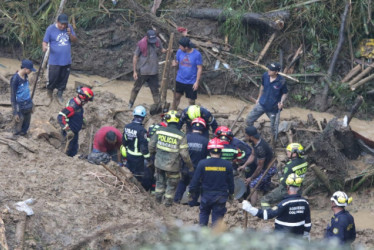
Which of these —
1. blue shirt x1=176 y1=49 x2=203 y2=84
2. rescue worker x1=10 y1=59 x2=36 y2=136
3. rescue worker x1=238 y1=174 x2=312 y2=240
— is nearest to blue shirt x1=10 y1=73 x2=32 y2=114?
rescue worker x1=10 y1=59 x2=36 y2=136

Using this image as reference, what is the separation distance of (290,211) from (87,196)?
136 inches

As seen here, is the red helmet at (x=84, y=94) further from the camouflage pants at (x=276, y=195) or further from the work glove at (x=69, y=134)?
the camouflage pants at (x=276, y=195)

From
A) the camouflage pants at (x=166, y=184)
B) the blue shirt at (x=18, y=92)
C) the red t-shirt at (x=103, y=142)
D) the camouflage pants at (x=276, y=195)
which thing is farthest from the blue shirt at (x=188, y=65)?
the camouflage pants at (x=276, y=195)

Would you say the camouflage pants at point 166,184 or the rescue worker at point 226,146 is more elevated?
the rescue worker at point 226,146

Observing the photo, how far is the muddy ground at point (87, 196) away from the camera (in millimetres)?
9992

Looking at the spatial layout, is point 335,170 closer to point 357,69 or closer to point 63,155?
point 357,69

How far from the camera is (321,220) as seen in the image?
1267 cm

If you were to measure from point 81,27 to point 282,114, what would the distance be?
232 inches

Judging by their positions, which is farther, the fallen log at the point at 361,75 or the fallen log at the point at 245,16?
the fallen log at the point at 245,16

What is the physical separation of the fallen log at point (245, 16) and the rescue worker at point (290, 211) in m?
7.54

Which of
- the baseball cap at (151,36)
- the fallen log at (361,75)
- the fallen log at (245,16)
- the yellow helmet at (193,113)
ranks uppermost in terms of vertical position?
the fallen log at (245,16)

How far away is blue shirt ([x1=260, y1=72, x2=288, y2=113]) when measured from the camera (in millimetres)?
13898

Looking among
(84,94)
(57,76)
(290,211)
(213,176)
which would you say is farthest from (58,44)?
(290,211)

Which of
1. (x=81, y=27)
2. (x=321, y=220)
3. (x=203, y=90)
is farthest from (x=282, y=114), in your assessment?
(x=81, y=27)
